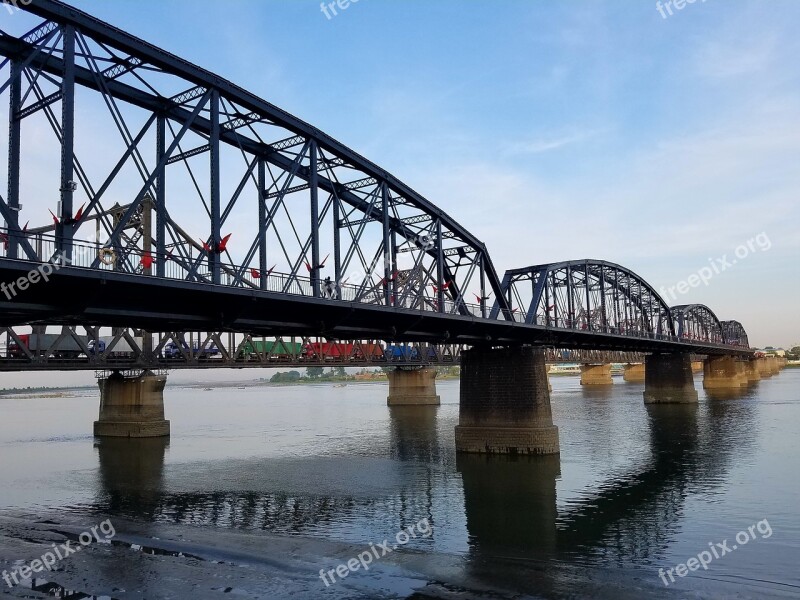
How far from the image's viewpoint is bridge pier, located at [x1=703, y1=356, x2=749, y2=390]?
126400 mm

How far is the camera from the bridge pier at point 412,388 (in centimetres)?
10188

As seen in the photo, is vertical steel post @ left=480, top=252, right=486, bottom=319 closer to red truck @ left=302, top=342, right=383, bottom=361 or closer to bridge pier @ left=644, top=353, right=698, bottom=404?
red truck @ left=302, top=342, right=383, bottom=361

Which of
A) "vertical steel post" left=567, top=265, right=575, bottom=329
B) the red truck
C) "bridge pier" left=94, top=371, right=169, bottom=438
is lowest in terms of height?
"bridge pier" left=94, top=371, right=169, bottom=438

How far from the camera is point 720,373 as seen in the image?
129125 millimetres

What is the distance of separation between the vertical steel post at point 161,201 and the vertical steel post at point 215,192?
69.2 inches

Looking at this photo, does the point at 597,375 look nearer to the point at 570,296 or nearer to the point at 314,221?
the point at 570,296

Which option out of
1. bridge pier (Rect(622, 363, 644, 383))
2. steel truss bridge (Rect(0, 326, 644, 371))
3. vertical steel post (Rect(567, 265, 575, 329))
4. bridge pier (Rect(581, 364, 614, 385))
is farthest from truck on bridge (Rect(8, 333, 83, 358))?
bridge pier (Rect(622, 363, 644, 383))

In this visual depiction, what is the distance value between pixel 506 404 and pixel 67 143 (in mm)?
29622

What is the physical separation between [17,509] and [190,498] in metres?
7.25

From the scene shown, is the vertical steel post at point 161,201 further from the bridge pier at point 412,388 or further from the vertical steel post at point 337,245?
the bridge pier at point 412,388

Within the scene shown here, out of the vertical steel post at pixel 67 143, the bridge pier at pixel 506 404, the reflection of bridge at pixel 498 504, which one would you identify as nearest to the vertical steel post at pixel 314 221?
the reflection of bridge at pixel 498 504

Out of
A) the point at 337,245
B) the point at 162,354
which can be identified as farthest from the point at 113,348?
the point at 337,245

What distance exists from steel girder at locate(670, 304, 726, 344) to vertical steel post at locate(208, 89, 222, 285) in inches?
4197

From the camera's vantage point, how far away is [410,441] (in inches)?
2061
